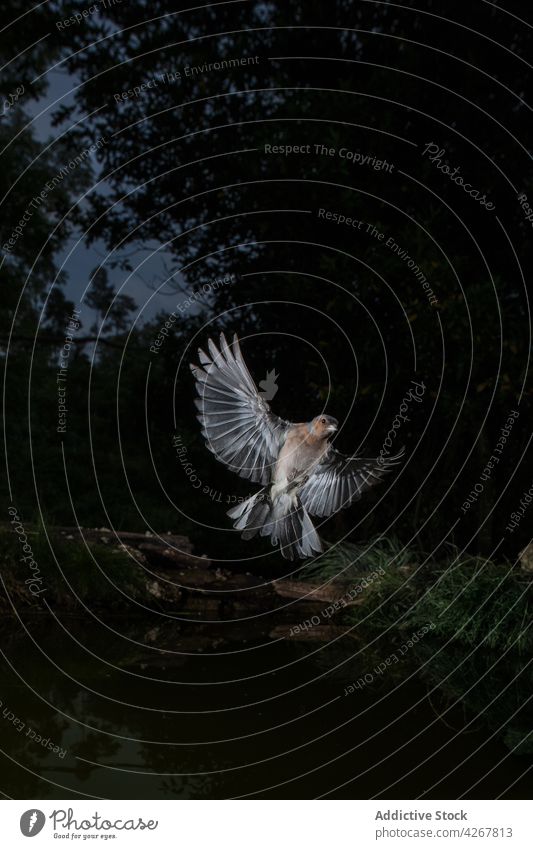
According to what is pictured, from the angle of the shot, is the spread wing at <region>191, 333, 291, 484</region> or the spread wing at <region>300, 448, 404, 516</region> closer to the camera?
the spread wing at <region>191, 333, 291, 484</region>

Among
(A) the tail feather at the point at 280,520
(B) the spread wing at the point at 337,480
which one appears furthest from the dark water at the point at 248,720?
(B) the spread wing at the point at 337,480

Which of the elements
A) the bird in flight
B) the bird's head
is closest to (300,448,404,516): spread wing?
the bird in flight

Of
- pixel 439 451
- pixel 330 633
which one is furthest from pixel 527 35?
pixel 330 633

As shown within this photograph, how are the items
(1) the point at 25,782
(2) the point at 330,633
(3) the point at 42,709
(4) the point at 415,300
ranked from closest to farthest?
(1) the point at 25,782, (3) the point at 42,709, (2) the point at 330,633, (4) the point at 415,300

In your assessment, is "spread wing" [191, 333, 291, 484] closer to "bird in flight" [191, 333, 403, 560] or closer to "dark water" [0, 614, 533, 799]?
"bird in flight" [191, 333, 403, 560]

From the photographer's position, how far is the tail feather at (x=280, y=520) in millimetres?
3455

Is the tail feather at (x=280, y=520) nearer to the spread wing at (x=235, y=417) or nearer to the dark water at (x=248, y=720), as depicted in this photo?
the spread wing at (x=235, y=417)

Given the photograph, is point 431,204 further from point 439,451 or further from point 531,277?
point 439,451

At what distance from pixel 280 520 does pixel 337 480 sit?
0.29 meters

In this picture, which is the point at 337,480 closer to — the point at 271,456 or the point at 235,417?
the point at 271,456

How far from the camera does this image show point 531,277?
555cm

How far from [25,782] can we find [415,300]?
3350 mm

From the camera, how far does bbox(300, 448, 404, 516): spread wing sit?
3.53 metres

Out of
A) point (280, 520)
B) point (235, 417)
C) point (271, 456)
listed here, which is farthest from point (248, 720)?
point (235, 417)
